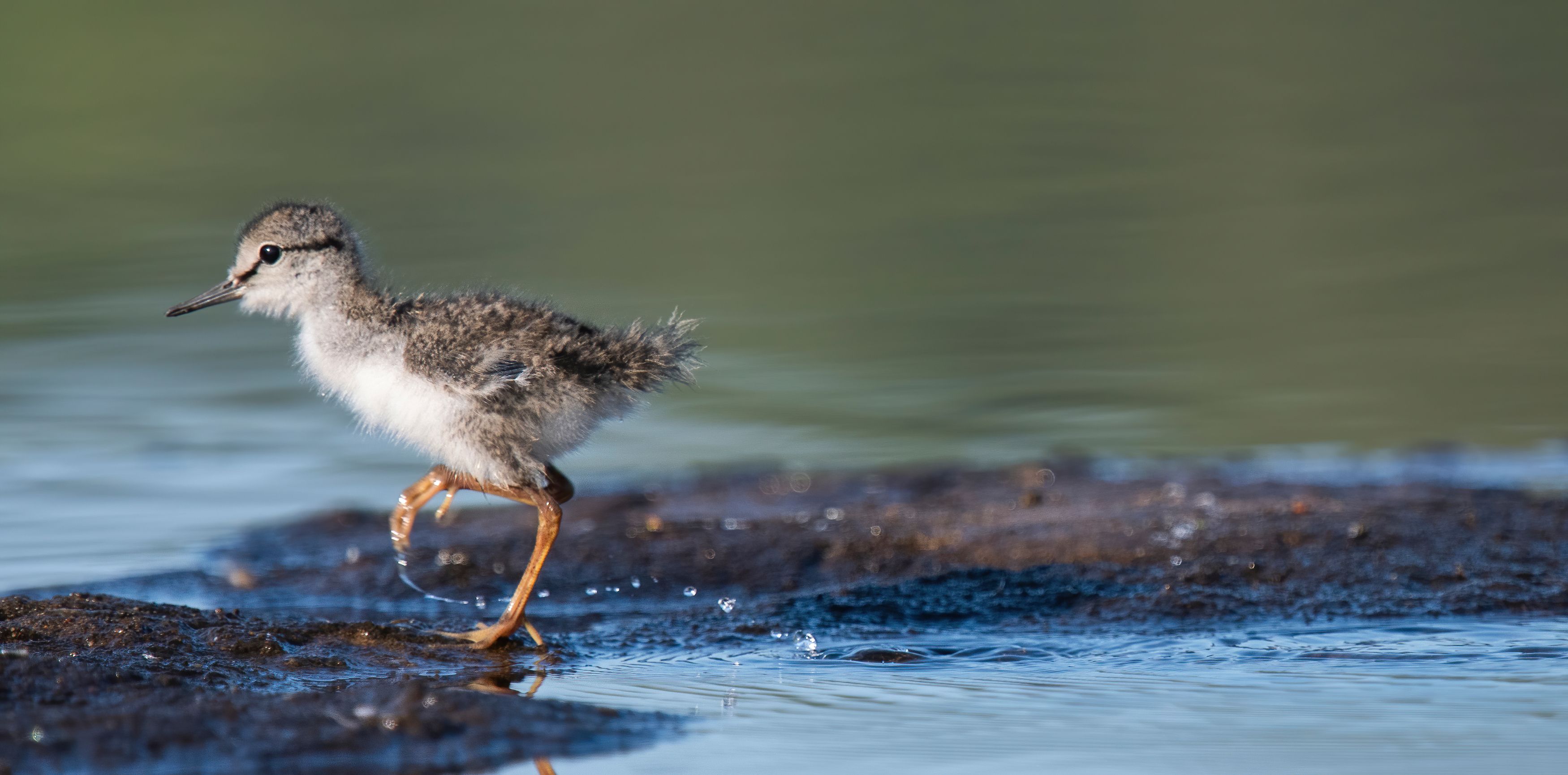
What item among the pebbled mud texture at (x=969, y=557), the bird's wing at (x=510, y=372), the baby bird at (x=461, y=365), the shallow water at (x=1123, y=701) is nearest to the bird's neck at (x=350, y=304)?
the baby bird at (x=461, y=365)

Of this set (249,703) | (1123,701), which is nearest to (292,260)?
(249,703)

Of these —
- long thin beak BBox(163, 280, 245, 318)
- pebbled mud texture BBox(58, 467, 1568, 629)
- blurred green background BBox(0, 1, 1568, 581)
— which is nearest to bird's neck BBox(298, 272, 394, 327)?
long thin beak BBox(163, 280, 245, 318)

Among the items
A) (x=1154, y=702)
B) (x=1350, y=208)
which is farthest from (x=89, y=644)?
(x=1350, y=208)

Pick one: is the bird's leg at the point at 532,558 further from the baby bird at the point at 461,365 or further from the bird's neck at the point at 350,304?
the bird's neck at the point at 350,304

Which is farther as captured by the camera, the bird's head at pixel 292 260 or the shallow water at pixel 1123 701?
the bird's head at pixel 292 260

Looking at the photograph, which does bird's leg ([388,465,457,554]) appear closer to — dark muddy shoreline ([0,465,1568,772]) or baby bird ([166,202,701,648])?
baby bird ([166,202,701,648])

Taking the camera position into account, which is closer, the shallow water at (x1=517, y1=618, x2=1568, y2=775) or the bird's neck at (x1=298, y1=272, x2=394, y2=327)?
the shallow water at (x1=517, y1=618, x2=1568, y2=775)

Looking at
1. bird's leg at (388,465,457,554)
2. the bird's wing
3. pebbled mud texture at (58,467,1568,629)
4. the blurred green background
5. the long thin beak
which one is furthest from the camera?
the blurred green background
